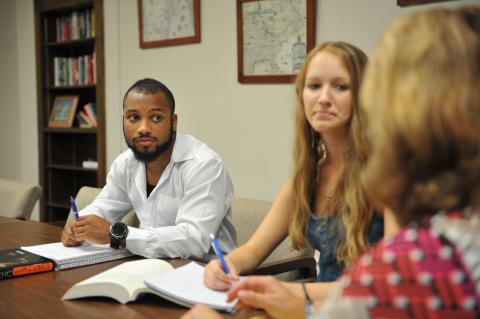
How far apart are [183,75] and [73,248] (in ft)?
7.68

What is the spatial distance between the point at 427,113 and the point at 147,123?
66.4 inches

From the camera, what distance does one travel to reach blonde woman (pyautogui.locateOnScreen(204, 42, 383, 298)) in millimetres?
1543

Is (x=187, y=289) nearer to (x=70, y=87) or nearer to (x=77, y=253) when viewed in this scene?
(x=77, y=253)

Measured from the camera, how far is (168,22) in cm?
409

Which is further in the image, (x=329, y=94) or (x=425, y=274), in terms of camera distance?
(x=329, y=94)

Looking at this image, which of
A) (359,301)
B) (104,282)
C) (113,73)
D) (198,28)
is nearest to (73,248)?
(104,282)

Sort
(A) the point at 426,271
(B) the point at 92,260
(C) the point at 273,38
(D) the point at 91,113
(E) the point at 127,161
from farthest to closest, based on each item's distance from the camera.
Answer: (D) the point at 91,113
(C) the point at 273,38
(E) the point at 127,161
(B) the point at 92,260
(A) the point at 426,271

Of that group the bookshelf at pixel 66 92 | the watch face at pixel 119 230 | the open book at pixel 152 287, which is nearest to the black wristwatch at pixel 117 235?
the watch face at pixel 119 230

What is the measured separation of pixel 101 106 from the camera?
15.4 ft

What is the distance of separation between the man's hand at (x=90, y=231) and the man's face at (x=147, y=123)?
0.45m

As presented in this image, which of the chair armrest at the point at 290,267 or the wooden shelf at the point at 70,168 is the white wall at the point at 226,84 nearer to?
the wooden shelf at the point at 70,168

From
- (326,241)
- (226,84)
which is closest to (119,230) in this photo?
(326,241)

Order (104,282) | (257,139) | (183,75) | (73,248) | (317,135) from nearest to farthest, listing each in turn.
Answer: (104,282), (317,135), (73,248), (257,139), (183,75)

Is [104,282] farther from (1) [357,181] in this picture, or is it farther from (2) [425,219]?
(2) [425,219]
